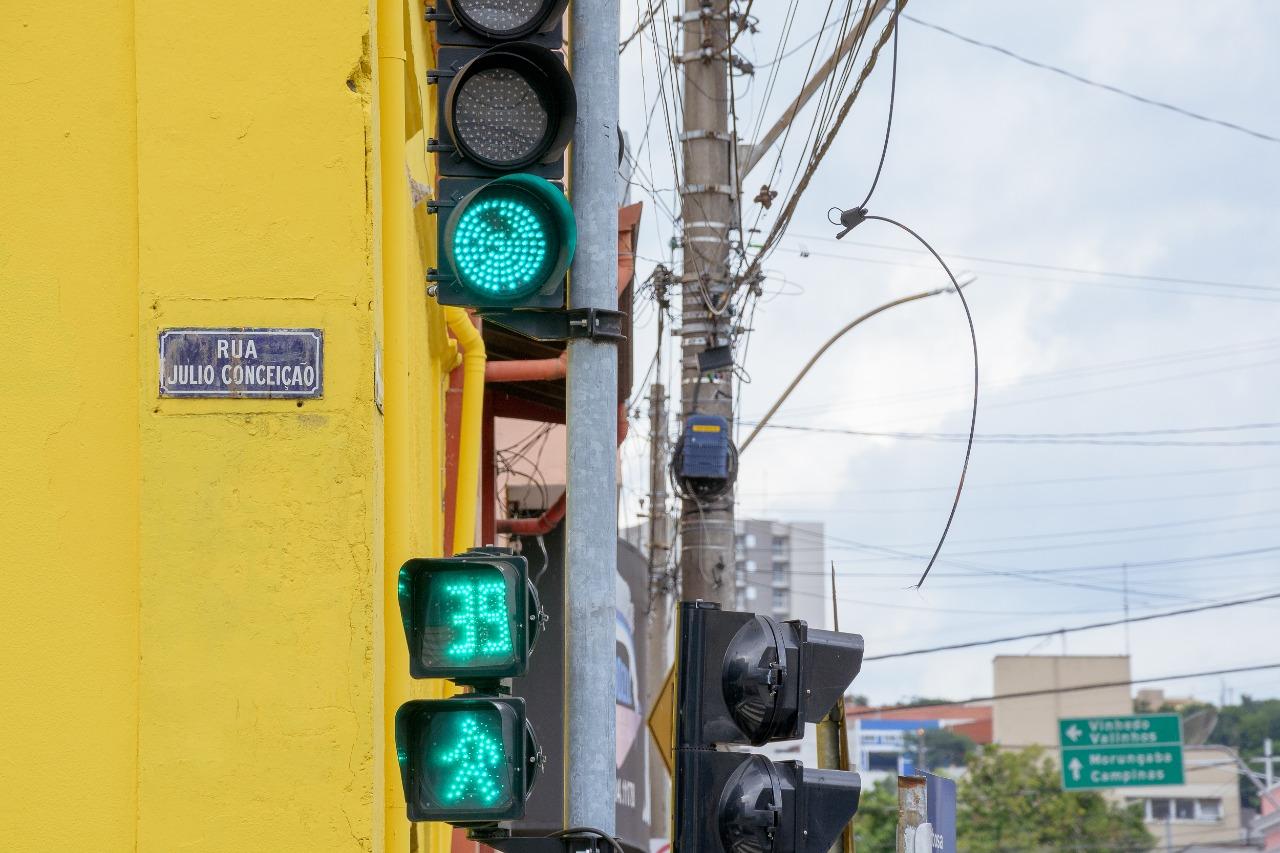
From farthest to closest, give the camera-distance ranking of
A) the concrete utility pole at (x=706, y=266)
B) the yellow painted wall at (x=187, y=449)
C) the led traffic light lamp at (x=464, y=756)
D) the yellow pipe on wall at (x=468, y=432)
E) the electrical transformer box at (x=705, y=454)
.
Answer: the concrete utility pole at (x=706, y=266)
the electrical transformer box at (x=705, y=454)
the yellow pipe on wall at (x=468, y=432)
the yellow painted wall at (x=187, y=449)
the led traffic light lamp at (x=464, y=756)

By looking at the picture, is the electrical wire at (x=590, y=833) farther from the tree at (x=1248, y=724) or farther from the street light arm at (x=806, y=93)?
the tree at (x=1248, y=724)

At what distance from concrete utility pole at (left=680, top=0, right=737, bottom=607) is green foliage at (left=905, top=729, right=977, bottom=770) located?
8040cm

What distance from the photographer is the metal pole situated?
4316mm

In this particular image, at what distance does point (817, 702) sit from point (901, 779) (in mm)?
2524

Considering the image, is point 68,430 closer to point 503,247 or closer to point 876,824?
point 503,247

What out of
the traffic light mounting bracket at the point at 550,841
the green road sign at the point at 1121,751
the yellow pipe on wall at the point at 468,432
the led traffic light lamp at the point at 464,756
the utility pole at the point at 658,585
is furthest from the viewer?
the green road sign at the point at 1121,751

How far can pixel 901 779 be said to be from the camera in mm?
7059

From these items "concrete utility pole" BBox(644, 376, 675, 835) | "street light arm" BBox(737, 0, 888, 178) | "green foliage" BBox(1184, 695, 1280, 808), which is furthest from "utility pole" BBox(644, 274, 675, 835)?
"green foliage" BBox(1184, 695, 1280, 808)

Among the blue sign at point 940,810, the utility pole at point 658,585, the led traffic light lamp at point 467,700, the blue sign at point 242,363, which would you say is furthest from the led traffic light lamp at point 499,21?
the utility pole at point 658,585

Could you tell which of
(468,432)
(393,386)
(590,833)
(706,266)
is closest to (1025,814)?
(706,266)

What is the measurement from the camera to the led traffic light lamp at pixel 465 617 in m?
4.00

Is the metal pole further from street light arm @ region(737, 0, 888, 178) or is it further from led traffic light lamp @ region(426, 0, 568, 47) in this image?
street light arm @ region(737, 0, 888, 178)

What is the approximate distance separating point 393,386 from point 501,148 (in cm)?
102

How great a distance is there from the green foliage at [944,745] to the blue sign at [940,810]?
278 feet
